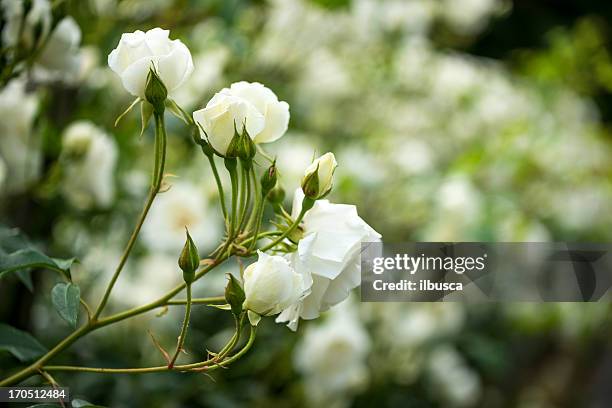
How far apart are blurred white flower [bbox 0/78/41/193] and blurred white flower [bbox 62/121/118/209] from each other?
1.1 inches

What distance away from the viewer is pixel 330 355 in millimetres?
921

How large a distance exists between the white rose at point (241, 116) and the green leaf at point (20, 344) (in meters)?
0.17

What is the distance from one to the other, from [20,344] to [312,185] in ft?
0.65

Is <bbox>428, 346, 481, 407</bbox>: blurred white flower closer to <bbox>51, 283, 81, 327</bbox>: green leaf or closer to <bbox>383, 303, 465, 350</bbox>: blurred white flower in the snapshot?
<bbox>383, 303, 465, 350</bbox>: blurred white flower

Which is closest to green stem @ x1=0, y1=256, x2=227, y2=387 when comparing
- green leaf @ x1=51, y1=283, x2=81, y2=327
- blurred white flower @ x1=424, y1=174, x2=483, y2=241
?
green leaf @ x1=51, y1=283, x2=81, y2=327

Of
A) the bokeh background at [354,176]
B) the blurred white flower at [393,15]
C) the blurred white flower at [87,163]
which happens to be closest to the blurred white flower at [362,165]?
the bokeh background at [354,176]

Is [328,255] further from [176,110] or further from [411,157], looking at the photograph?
[411,157]

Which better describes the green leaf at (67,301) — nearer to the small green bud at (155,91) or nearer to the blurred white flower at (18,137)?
the small green bud at (155,91)

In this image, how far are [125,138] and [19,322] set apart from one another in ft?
0.75

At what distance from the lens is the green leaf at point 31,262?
1.19ft

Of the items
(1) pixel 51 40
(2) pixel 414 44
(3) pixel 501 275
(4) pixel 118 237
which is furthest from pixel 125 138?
(2) pixel 414 44

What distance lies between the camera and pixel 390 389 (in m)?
1.14

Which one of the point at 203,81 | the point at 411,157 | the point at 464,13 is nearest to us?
the point at 203,81

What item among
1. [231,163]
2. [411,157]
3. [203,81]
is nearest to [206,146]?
[231,163]
